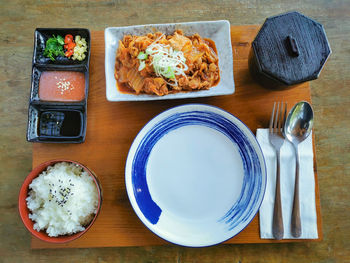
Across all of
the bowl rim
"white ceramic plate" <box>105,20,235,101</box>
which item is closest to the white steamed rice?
the bowl rim

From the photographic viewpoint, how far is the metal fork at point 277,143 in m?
Answer: 1.70

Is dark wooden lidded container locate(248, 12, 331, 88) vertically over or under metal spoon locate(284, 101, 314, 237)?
over

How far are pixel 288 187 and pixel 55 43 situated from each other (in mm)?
1740

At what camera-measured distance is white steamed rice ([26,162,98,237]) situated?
5.28ft

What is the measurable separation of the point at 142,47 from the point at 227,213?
114cm

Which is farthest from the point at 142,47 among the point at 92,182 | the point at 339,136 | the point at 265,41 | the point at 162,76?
the point at 339,136

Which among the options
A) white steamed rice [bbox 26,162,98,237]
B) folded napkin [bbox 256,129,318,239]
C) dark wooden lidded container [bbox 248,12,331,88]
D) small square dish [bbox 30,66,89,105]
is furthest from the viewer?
small square dish [bbox 30,66,89,105]

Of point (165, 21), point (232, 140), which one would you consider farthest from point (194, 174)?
point (165, 21)

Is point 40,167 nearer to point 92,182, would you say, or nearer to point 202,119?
point 92,182

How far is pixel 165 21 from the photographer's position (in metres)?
2.23

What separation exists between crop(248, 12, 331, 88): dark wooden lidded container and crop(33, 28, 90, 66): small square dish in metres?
1.06

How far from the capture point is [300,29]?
5.04ft

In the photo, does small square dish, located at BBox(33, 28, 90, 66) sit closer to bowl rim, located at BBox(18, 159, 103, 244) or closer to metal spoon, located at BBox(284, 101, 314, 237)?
bowl rim, located at BBox(18, 159, 103, 244)

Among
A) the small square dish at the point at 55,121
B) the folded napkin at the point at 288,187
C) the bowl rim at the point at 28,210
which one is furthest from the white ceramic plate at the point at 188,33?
the bowl rim at the point at 28,210
